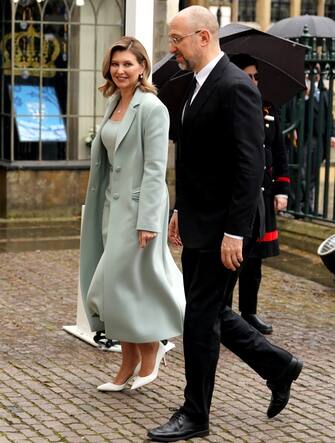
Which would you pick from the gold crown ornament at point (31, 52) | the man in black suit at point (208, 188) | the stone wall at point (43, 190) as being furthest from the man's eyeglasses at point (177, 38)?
the gold crown ornament at point (31, 52)

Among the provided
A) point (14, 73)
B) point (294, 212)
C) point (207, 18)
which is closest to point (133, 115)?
point (207, 18)

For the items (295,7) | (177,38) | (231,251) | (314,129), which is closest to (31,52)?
(314,129)

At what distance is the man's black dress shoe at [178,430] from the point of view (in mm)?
5609

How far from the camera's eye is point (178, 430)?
18.5 ft

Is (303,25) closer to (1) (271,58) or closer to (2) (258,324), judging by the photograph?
(1) (271,58)

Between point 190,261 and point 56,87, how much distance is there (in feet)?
27.6

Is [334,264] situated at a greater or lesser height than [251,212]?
lesser

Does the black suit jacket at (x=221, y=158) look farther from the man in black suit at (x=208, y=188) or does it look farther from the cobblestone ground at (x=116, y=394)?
the cobblestone ground at (x=116, y=394)

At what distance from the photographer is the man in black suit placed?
17.9ft

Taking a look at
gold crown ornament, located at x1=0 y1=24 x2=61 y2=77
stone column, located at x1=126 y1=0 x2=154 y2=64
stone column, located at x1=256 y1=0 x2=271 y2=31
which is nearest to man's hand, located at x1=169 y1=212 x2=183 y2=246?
stone column, located at x1=126 y1=0 x2=154 y2=64

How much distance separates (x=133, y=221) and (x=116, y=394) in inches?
38.4

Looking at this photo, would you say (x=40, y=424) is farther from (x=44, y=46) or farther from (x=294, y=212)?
(x=44, y=46)

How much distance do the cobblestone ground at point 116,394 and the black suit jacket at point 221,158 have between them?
103cm

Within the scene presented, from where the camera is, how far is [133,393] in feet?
21.4
